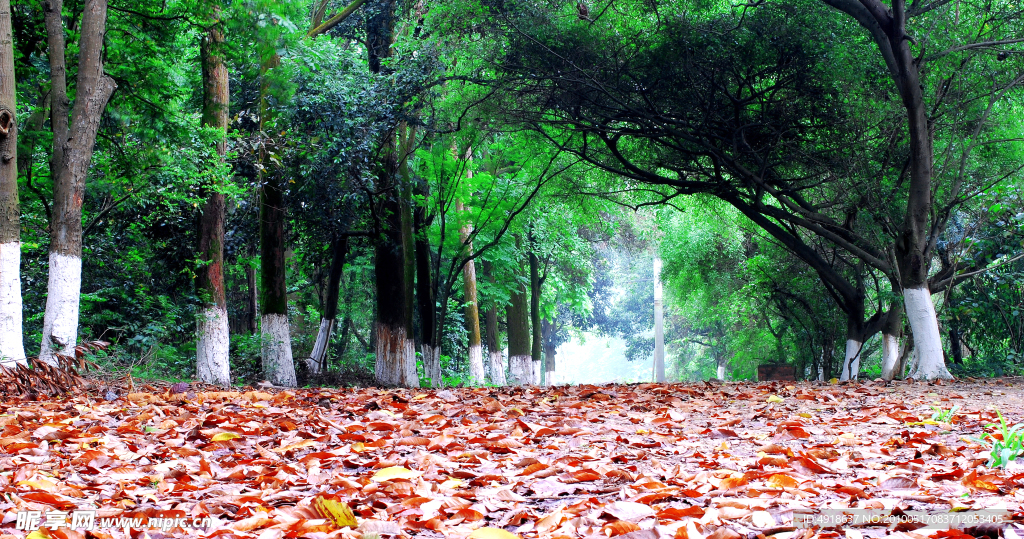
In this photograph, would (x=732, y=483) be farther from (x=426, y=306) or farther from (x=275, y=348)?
(x=426, y=306)

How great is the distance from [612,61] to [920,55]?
409 cm

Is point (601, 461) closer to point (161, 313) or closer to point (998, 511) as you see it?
point (998, 511)

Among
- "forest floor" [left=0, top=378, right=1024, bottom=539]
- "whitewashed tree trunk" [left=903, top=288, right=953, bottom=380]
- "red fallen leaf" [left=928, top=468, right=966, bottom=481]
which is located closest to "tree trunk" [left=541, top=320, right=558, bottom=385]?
"whitewashed tree trunk" [left=903, top=288, right=953, bottom=380]

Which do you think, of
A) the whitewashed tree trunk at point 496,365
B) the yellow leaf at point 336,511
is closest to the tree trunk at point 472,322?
the whitewashed tree trunk at point 496,365

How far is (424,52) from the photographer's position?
37.9 ft

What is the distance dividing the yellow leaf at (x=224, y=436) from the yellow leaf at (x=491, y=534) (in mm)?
2347

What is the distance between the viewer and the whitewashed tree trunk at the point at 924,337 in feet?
32.1

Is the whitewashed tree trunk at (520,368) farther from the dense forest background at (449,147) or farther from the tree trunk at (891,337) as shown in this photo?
the tree trunk at (891,337)

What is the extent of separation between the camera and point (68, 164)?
7.38 metres

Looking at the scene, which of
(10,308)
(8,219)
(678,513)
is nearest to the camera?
(678,513)

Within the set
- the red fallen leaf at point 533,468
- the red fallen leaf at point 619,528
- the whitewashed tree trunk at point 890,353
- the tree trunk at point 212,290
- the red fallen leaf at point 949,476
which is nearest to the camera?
the red fallen leaf at point 619,528

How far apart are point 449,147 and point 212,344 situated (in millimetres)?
5454

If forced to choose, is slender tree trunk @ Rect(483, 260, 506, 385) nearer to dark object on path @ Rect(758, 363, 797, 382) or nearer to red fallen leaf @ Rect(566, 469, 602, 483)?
dark object on path @ Rect(758, 363, 797, 382)

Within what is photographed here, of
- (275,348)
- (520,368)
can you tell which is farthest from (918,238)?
(520,368)
